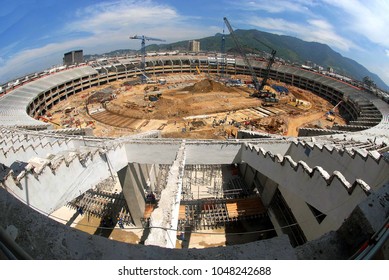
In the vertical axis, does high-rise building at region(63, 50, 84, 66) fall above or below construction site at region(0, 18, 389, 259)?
above

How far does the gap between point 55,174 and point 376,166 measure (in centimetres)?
1771

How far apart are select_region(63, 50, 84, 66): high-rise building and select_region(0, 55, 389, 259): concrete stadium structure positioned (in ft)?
221

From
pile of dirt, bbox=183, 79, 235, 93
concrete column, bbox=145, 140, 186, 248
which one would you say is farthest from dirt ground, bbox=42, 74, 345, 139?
concrete column, bbox=145, 140, 186, 248

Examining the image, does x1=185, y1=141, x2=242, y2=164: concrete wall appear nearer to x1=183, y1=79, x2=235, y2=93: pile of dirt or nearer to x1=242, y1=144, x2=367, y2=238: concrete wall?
x1=242, y1=144, x2=367, y2=238: concrete wall

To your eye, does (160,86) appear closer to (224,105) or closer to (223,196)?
(224,105)

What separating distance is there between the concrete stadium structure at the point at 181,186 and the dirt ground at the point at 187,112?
622 inches

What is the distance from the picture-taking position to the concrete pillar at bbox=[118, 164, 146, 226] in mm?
21703

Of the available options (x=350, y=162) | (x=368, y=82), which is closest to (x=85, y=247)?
(x=350, y=162)

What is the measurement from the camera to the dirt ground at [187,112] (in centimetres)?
4903

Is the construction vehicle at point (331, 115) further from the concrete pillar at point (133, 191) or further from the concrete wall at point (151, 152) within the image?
the concrete pillar at point (133, 191)

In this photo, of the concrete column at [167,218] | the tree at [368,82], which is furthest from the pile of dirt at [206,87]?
the concrete column at [167,218]

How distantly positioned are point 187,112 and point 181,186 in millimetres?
42115

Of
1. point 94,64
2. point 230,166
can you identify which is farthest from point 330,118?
point 94,64

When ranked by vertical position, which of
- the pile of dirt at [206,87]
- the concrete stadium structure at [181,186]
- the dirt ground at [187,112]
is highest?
the concrete stadium structure at [181,186]
